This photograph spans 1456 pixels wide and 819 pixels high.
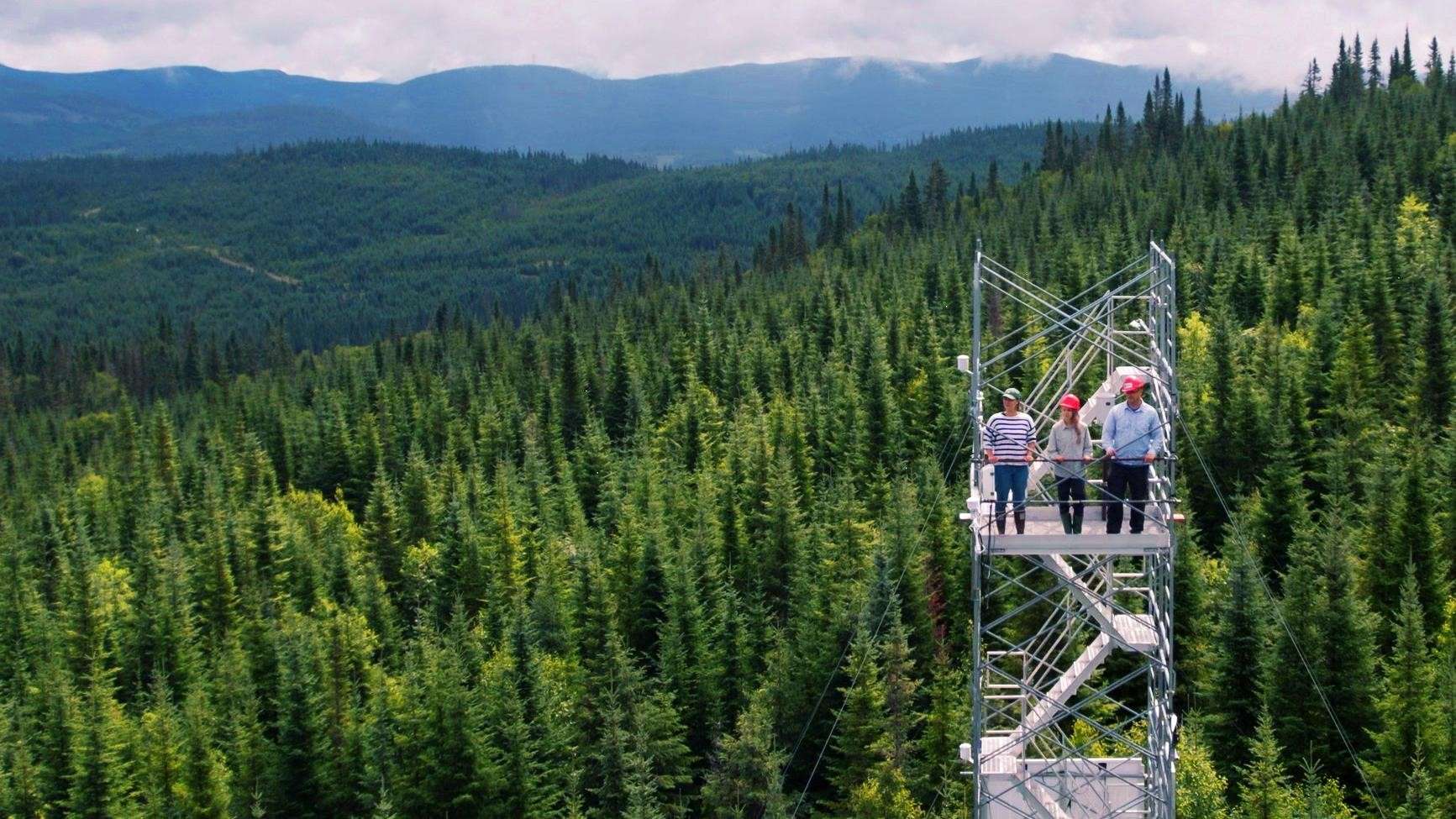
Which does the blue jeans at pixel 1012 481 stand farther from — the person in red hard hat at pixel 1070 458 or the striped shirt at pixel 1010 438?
the person in red hard hat at pixel 1070 458

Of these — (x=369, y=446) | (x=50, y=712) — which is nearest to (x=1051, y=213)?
(x=369, y=446)

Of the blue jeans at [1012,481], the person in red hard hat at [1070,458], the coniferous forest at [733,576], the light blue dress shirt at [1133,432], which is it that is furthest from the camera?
the coniferous forest at [733,576]

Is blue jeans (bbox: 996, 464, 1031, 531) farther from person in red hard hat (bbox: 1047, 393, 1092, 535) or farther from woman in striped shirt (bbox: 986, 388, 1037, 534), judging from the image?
person in red hard hat (bbox: 1047, 393, 1092, 535)

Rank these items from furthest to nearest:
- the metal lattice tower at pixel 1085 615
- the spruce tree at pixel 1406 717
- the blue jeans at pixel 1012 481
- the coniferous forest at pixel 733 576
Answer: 1. the coniferous forest at pixel 733 576
2. the spruce tree at pixel 1406 717
3. the blue jeans at pixel 1012 481
4. the metal lattice tower at pixel 1085 615

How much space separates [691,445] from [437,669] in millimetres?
49410

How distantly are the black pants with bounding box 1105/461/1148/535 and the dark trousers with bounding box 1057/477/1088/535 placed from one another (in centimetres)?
36

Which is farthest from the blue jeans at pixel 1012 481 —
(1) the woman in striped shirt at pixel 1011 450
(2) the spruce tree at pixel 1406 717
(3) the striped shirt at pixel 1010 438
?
(2) the spruce tree at pixel 1406 717

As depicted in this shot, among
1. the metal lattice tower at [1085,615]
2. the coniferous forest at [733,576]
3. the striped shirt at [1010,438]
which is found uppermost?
the striped shirt at [1010,438]

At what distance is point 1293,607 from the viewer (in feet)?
150

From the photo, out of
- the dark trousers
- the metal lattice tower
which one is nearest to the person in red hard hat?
the dark trousers

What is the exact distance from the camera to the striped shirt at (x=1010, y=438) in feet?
68.2

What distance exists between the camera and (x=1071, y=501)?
19.8m

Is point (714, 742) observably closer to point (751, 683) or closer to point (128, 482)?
point (751, 683)

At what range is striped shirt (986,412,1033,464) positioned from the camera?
20.8 m
